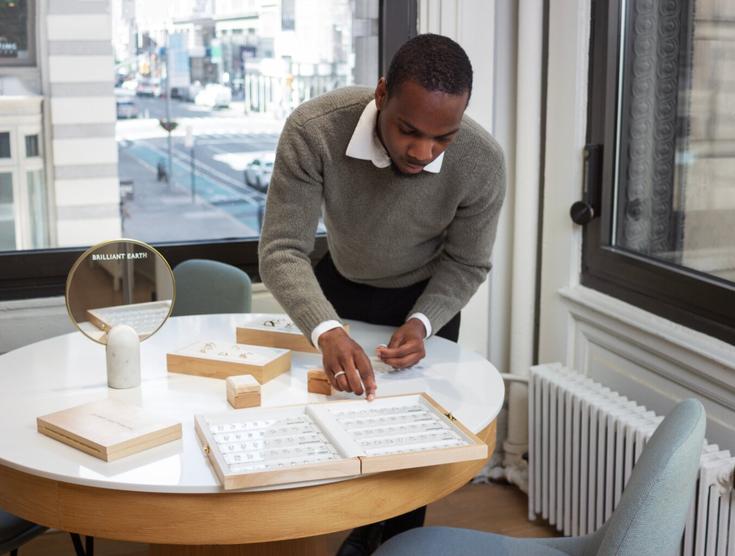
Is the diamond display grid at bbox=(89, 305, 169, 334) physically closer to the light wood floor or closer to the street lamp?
the light wood floor

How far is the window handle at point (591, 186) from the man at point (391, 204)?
0.81m

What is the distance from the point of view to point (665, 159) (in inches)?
113

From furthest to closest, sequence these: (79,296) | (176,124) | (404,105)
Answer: (176,124) < (79,296) < (404,105)

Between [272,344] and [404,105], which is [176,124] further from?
[404,105]

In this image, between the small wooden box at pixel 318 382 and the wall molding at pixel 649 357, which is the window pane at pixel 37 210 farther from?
the wall molding at pixel 649 357

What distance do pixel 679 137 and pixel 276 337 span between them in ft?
4.55

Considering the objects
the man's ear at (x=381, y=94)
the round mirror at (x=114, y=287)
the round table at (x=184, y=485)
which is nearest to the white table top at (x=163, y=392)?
the round table at (x=184, y=485)

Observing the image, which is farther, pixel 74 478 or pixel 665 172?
pixel 665 172

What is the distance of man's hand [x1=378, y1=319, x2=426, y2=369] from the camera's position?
A: 6.98 ft

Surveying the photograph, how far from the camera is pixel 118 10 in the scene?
3.21m

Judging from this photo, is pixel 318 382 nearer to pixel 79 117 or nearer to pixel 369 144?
pixel 369 144

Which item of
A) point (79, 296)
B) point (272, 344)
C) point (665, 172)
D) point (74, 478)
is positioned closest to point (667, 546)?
point (74, 478)

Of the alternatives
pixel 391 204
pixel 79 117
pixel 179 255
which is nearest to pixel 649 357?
pixel 391 204

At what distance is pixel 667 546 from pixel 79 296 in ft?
4.62
